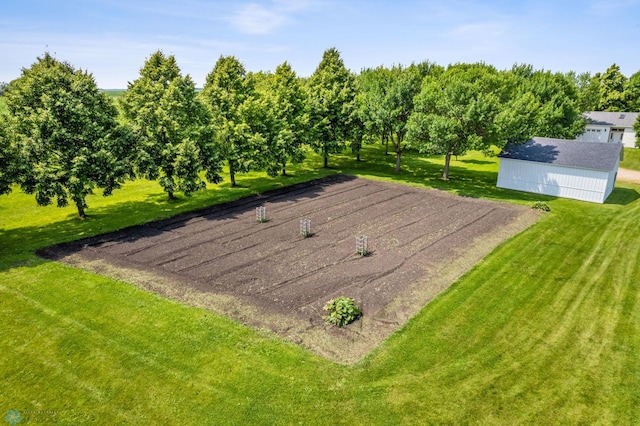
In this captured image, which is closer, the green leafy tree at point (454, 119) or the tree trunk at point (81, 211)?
the tree trunk at point (81, 211)

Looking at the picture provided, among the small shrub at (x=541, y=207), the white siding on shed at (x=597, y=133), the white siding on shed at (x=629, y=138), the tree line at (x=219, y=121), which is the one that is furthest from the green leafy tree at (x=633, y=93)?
the small shrub at (x=541, y=207)

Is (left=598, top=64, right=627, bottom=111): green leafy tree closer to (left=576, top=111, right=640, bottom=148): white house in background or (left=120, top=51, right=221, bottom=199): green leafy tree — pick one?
(left=576, top=111, right=640, bottom=148): white house in background

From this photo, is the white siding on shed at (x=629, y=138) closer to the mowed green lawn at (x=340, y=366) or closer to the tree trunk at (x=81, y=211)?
the mowed green lawn at (x=340, y=366)

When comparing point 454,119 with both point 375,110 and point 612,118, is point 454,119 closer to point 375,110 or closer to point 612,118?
point 375,110

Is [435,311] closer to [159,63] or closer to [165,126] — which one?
[165,126]

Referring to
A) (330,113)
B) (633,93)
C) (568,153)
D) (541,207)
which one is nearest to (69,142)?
(330,113)

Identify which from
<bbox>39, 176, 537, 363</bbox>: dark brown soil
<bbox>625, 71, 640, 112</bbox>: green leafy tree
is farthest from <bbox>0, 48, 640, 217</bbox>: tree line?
<bbox>625, 71, 640, 112</bbox>: green leafy tree

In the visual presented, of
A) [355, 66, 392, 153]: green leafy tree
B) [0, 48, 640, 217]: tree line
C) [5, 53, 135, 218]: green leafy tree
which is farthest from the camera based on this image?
[355, 66, 392, 153]: green leafy tree
